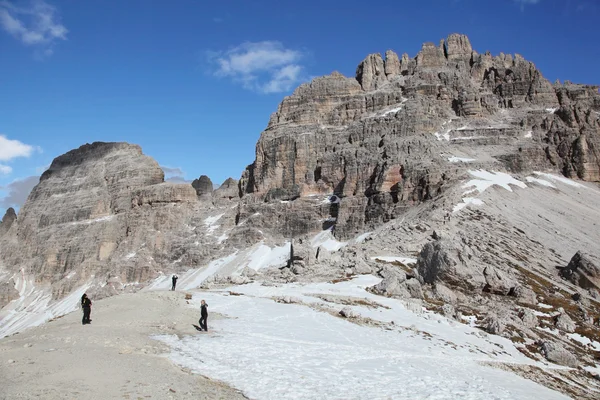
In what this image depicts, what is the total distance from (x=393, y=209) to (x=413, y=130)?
3524 centimetres

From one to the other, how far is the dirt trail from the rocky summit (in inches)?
568

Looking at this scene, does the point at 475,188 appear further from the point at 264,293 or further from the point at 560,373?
the point at 560,373

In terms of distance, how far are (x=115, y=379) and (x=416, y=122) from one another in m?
131

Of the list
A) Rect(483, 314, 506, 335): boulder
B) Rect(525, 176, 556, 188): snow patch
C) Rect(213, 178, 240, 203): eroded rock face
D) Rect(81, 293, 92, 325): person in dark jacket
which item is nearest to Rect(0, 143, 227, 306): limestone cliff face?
Rect(213, 178, 240, 203): eroded rock face

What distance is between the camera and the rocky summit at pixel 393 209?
49156 millimetres

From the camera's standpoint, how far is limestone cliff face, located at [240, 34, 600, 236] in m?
122

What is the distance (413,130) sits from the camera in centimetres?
13738

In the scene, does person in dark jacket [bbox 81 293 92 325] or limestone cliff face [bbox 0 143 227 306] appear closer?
person in dark jacket [bbox 81 293 92 325]

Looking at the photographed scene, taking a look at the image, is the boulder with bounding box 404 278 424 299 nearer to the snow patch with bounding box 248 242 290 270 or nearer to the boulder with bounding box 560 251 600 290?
the boulder with bounding box 560 251 600 290

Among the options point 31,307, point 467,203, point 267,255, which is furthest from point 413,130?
point 31,307

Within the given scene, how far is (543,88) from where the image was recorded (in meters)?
159

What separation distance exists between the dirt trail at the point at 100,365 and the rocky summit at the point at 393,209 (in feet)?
47.3

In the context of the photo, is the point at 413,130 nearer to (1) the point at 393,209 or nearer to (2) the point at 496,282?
(1) the point at 393,209

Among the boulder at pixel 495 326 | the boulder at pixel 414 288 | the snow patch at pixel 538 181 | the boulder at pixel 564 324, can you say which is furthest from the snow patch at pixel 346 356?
the snow patch at pixel 538 181
